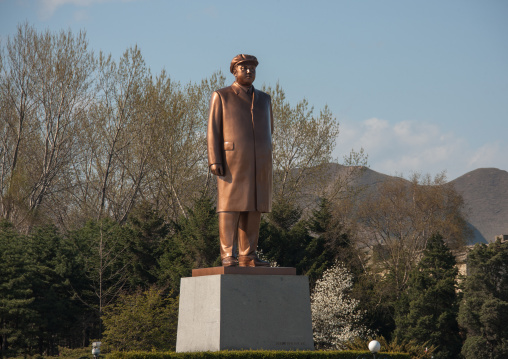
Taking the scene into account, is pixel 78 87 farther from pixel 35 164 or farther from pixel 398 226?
pixel 398 226

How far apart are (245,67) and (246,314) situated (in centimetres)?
337

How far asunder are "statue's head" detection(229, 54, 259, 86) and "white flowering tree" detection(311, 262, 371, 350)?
16.9m

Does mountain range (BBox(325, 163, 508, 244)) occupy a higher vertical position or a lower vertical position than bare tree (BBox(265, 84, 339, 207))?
higher

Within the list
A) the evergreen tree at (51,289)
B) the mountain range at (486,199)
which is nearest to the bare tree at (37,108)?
the evergreen tree at (51,289)

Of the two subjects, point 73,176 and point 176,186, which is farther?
point 73,176

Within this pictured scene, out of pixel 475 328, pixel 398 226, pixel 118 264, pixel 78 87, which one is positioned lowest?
pixel 475 328

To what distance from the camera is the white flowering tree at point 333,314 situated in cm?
2552

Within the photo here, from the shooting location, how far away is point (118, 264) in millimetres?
27391

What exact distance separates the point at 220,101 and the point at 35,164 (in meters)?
26.5

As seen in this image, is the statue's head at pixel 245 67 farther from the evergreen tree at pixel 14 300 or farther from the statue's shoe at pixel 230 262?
the evergreen tree at pixel 14 300

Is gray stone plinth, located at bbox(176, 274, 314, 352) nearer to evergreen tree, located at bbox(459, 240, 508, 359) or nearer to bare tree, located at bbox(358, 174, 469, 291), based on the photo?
evergreen tree, located at bbox(459, 240, 508, 359)

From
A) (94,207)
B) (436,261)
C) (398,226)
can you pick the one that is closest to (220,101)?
(436,261)

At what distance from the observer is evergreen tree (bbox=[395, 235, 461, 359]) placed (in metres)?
27.5

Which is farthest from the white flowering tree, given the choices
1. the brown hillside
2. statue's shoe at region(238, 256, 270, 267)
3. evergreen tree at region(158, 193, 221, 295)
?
the brown hillside
